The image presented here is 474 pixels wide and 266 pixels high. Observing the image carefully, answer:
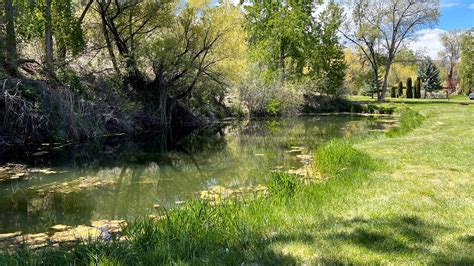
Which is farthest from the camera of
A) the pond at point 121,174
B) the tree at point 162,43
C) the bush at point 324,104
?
the bush at point 324,104

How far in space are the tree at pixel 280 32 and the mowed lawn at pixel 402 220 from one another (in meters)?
32.2

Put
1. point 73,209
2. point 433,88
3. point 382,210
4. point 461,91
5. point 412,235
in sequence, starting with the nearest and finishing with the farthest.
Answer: point 412,235
point 382,210
point 73,209
point 433,88
point 461,91

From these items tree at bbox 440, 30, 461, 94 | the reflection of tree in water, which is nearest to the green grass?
the reflection of tree in water

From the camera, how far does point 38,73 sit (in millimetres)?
18500

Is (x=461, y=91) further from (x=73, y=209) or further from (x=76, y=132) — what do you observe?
(x=73, y=209)

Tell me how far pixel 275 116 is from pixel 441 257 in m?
33.9

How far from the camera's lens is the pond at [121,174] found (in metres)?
8.30

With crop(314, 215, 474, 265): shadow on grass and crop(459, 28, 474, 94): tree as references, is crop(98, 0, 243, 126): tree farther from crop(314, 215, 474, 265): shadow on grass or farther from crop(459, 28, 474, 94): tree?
crop(459, 28, 474, 94): tree

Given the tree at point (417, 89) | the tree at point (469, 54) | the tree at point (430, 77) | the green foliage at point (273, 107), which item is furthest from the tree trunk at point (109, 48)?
the tree at point (430, 77)

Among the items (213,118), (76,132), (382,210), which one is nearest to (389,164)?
(382,210)

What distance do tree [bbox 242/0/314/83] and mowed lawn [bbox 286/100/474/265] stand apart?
106ft

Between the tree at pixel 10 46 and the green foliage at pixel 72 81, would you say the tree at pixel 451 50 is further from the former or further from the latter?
the tree at pixel 10 46

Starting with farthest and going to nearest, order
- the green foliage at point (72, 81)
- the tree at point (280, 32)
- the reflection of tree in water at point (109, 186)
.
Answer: the tree at point (280, 32) → the green foliage at point (72, 81) → the reflection of tree in water at point (109, 186)

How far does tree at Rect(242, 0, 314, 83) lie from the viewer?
41281 millimetres
